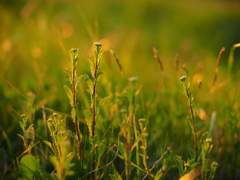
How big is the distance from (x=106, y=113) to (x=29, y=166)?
0.58 metres

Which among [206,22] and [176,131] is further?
[206,22]

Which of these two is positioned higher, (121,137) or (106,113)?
(106,113)

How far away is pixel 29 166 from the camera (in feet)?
3.64

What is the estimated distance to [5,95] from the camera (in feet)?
5.89

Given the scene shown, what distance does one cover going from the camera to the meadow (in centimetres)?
112

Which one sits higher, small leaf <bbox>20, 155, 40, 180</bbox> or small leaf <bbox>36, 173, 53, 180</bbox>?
small leaf <bbox>20, 155, 40, 180</bbox>

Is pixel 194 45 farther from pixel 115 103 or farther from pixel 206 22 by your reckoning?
pixel 115 103

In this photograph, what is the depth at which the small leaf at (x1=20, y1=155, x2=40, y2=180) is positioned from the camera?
1.10 metres

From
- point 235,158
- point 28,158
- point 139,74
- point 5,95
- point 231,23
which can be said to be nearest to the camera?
point 28,158

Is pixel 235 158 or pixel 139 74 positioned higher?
pixel 139 74

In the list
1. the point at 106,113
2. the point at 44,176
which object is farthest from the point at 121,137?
the point at 44,176

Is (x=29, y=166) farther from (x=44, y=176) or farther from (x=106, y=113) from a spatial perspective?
(x=106, y=113)

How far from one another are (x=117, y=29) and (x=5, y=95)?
3.06 meters

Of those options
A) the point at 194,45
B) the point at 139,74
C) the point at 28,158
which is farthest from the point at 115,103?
the point at 194,45
